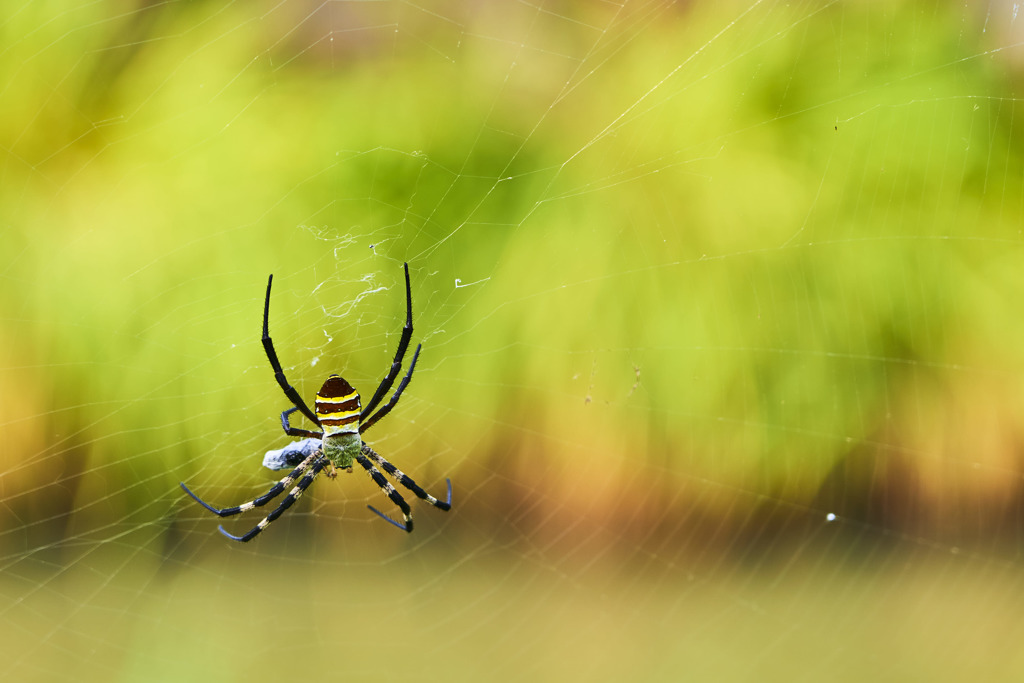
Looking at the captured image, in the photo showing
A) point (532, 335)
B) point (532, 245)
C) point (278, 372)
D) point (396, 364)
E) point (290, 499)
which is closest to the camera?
point (278, 372)

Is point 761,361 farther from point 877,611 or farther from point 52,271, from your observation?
point 52,271

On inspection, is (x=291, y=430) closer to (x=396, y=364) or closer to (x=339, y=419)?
(x=339, y=419)

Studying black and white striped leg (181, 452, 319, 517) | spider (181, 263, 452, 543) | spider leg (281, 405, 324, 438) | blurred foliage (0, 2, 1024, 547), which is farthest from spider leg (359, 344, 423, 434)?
blurred foliage (0, 2, 1024, 547)

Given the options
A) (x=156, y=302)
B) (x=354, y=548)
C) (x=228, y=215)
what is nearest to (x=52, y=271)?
(x=156, y=302)

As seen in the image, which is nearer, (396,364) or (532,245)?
(396,364)

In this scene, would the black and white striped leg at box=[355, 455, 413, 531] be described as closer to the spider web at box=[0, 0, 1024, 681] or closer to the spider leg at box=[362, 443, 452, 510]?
the spider leg at box=[362, 443, 452, 510]

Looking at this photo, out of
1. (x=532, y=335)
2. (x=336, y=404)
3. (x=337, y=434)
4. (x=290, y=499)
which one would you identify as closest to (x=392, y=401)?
(x=336, y=404)

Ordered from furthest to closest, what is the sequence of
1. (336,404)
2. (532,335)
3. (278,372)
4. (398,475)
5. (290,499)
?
(532,335), (398,475), (290,499), (336,404), (278,372)

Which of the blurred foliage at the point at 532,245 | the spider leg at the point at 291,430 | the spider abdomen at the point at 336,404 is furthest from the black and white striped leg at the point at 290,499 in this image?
the blurred foliage at the point at 532,245
